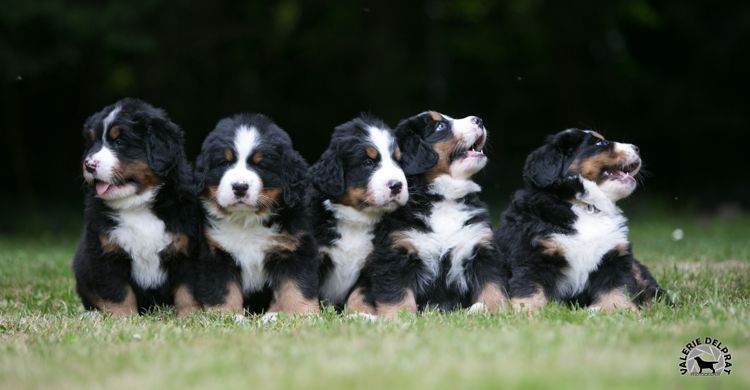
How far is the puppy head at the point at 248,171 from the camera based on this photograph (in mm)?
6059

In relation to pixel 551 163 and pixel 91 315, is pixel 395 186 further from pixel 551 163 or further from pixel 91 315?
pixel 91 315

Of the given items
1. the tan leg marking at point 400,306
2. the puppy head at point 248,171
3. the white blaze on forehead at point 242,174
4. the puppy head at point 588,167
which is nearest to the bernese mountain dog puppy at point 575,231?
the puppy head at point 588,167

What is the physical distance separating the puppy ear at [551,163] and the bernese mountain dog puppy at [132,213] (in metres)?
2.52

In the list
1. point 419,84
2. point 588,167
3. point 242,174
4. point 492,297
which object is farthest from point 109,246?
point 419,84

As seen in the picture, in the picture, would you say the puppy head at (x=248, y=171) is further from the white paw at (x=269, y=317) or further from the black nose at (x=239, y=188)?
the white paw at (x=269, y=317)

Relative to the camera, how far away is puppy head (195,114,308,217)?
239 inches

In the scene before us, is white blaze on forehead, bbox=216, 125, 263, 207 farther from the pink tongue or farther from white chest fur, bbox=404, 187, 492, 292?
white chest fur, bbox=404, 187, 492, 292

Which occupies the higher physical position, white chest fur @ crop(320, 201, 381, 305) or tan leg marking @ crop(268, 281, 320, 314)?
white chest fur @ crop(320, 201, 381, 305)

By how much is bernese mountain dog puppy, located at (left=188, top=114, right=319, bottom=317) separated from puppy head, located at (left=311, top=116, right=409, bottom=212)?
0.22m

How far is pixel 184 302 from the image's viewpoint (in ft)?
20.7

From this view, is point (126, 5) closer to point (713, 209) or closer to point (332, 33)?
point (332, 33)

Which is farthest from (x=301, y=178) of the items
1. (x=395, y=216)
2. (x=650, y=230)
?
(x=650, y=230)

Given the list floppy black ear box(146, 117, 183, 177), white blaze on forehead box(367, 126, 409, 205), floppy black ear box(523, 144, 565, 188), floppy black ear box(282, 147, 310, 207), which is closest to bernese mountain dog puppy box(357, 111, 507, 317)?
white blaze on forehead box(367, 126, 409, 205)

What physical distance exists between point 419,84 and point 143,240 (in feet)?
39.9
